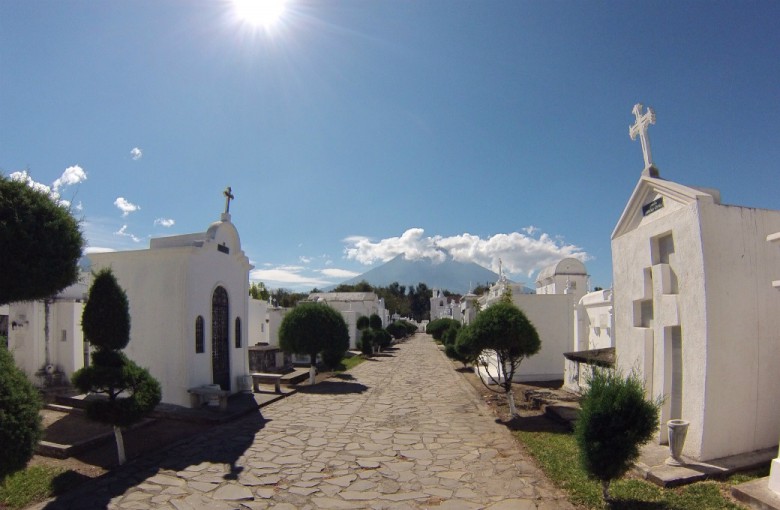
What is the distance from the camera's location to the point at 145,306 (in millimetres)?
11750

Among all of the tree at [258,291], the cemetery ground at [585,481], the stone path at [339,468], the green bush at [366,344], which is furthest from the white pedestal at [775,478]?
the tree at [258,291]

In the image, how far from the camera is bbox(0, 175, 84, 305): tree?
612 cm

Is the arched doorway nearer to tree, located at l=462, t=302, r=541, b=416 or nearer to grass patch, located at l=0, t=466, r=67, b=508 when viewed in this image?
grass patch, located at l=0, t=466, r=67, b=508

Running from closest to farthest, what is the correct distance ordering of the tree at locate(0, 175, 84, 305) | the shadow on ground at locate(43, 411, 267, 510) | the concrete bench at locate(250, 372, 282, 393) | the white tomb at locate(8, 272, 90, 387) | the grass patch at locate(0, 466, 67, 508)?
the grass patch at locate(0, 466, 67, 508) → the shadow on ground at locate(43, 411, 267, 510) → the tree at locate(0, 175, 84, 305) → the white tomb at locate(8, 272, 90, 387) → the concrete bench at locate(250, 372, 282, 393)

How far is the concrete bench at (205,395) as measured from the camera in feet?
36.7

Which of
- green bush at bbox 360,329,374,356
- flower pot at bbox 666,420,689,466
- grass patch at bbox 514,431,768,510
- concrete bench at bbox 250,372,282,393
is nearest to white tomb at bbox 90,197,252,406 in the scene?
concrete bench at bbox 250,372,282,393

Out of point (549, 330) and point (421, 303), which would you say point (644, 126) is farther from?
Answer: point (421, 303)

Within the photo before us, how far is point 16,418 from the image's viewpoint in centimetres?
500

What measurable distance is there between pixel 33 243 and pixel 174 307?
17.9 feet

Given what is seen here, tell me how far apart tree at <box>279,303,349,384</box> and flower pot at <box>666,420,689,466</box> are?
12.7 metres

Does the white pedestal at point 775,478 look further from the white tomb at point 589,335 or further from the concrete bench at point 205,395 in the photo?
the concrete bench at point 205,395

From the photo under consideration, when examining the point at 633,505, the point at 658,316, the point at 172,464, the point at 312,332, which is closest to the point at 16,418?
the point at 172,464

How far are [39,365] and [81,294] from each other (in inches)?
103

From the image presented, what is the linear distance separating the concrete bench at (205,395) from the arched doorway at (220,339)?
4.22 ft
